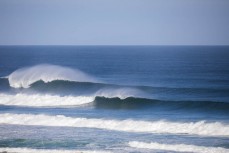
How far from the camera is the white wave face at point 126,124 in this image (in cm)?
2413

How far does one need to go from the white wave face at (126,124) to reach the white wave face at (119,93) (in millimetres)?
9169

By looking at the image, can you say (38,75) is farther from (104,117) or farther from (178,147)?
(178,147)

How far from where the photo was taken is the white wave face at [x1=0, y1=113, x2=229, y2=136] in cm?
2413

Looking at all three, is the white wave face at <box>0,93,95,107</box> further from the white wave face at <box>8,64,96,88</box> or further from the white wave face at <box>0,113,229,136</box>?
the white wave face at <box>0,113,229,136</box>

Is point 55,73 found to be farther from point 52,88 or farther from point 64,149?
point 64,149

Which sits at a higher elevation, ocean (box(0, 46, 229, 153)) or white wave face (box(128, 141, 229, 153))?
ocean (box(0, 46, 229, 153))

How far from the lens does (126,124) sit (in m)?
25.8

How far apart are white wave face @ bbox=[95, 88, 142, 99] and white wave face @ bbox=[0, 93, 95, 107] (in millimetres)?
2660

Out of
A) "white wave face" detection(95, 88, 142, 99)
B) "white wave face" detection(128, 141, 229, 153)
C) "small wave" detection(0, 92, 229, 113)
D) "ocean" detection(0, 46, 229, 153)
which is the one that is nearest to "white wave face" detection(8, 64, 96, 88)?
"ocean" detection(0, 46, 229, 153)

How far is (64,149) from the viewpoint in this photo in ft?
67.5

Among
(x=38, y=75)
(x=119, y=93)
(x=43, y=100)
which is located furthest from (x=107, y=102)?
(x=38, y=75)

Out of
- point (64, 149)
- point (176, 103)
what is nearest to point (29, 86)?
point (176, 103)

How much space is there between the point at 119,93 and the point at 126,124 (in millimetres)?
11655

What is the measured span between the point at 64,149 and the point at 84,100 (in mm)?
13752
